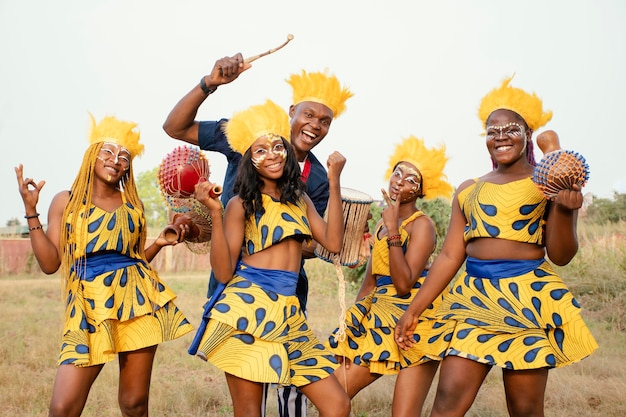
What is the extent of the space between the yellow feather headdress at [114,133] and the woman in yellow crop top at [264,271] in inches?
30.0

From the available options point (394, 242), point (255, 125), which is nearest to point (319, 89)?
point (255, 125)

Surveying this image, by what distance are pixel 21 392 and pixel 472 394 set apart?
4279mm

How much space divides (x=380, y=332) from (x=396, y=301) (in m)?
0.23

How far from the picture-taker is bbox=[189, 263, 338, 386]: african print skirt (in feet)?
11.7

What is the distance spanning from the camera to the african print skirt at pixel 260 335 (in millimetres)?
3570

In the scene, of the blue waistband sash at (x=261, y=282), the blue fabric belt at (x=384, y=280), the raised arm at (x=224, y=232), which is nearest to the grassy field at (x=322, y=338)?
the blue fabric belt at (x=384, y=280)

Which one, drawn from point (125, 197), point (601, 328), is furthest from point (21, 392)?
point (601, 328)

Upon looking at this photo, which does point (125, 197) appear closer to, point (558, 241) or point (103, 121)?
point (103, 121)

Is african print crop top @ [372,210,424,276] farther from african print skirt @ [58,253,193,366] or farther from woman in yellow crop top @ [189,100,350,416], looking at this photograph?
african print skirt @ [58,253,193,366]

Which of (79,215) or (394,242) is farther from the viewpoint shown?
(394,242)

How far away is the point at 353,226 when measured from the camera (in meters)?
4.86

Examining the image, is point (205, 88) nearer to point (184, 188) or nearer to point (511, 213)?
point (184, 188)

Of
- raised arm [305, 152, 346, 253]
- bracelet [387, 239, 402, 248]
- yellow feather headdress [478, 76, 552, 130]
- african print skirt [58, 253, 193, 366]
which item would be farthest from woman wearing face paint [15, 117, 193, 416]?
yellow feather headdress [478, 76, 552, 130]

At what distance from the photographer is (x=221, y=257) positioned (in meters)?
3.65
